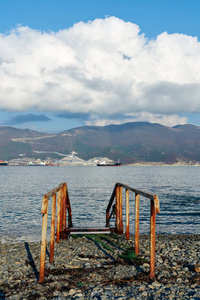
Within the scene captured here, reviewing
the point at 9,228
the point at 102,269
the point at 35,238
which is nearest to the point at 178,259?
the point at 102,269

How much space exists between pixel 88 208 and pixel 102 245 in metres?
23.5

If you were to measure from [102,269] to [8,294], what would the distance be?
10.3 feet

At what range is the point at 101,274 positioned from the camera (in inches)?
347

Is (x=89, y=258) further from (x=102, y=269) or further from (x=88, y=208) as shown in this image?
(x=88, y=208)

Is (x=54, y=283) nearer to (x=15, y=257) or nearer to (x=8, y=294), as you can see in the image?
(x=8, y=294)

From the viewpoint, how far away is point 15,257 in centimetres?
1105

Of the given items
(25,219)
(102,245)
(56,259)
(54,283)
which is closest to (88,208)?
(25,219)

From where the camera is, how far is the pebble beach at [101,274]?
A: 7297 mm

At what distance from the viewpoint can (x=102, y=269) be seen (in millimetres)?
9305

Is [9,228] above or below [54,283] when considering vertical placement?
below

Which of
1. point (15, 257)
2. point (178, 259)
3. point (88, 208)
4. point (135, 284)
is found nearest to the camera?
point (135, 284)

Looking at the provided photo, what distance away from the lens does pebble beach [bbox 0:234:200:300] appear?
7297 millimetres

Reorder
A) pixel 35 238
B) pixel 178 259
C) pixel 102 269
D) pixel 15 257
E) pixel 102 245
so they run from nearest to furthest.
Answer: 1. pixel 102 269
2. pixel 178 259
3. pixel 15 257
4. pixel 102 245
5. pixel 35 238

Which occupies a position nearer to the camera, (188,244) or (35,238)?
(188,244)
